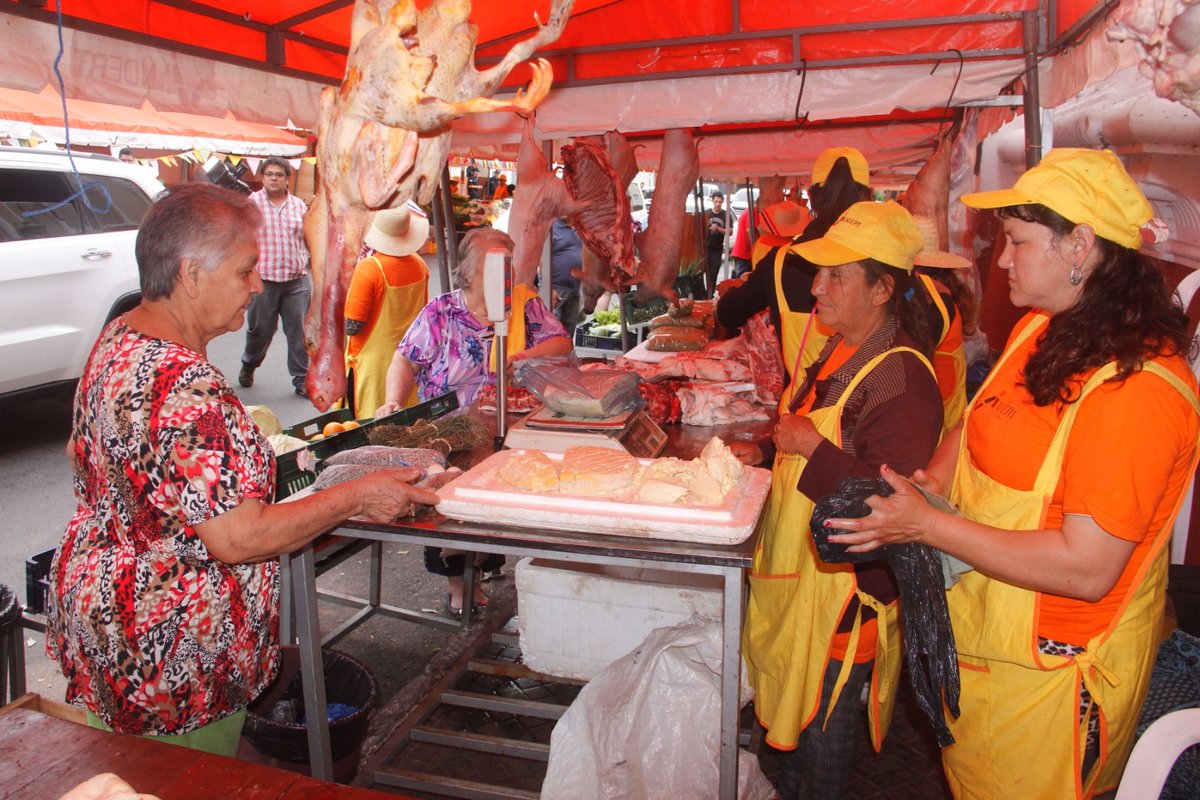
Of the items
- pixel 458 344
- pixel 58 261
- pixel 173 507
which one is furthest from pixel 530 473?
pixel 58 261

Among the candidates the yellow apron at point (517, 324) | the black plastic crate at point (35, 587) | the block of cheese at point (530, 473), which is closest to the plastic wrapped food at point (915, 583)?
the block of cheese at point (530, 473)

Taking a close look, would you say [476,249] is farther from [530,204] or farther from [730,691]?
[730,691]

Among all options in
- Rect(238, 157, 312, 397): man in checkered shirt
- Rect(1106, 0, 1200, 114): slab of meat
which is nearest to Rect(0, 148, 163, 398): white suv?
Rect(238, 157, 312, 397): man in checkered shirt

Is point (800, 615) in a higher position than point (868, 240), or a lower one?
lower

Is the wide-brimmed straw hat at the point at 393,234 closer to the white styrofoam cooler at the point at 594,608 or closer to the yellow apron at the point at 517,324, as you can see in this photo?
the yellow apron at the point at 517,324

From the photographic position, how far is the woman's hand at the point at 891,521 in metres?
1.79

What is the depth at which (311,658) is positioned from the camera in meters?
2.61

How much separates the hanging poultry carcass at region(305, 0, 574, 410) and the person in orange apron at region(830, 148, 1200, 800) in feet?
3.93

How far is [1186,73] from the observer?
4.89ft

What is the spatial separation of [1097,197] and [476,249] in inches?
117

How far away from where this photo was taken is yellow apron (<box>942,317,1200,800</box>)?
1.85 m

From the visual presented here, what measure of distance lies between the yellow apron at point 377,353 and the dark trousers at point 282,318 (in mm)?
3697

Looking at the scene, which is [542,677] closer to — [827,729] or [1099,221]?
→ [827,729]

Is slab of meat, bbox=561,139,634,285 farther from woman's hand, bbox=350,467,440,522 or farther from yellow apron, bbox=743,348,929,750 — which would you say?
woman's hand, bbox=350,467,440,522
